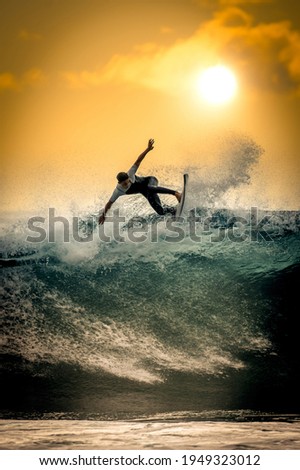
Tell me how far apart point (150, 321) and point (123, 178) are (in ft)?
6.04

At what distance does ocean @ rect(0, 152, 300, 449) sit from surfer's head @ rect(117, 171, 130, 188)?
1.50 metres

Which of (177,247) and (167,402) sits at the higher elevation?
(177,247)

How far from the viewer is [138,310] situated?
675 centimetres

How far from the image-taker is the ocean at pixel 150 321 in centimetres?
509

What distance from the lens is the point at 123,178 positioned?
650cm

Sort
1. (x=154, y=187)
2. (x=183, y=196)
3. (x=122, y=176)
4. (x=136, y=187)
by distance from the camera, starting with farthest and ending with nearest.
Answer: (x=183, y=196), (x=154, y=187), (x=136, y=187), (x=122, y=176)

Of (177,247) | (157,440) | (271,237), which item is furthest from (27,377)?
(271,237)

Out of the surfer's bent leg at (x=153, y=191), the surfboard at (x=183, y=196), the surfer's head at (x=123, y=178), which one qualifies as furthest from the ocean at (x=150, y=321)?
the surfer's head at (x=123, y=178)

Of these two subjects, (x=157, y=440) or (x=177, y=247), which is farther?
(x=177, y=247)

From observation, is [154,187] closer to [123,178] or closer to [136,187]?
[136,187]

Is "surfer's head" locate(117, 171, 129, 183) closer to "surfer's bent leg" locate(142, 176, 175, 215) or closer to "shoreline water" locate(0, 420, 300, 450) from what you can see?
"surfer's bent leg" locate(142, 176, 175, 215)

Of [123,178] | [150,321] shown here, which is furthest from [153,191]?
[150,321]
